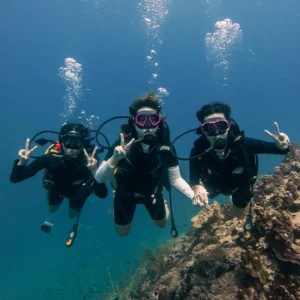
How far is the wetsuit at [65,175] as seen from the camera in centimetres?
772

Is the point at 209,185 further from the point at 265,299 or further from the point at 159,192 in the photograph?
the point at 265,299

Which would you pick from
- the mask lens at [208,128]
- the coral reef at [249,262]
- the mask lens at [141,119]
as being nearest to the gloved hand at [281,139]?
the mask lens at [208,128]

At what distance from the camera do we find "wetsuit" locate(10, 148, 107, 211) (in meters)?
7.72

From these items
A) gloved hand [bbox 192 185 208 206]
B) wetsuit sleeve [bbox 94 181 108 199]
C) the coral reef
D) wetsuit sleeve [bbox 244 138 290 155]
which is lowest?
the coral reef

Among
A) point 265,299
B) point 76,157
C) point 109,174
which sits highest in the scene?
point 76,157

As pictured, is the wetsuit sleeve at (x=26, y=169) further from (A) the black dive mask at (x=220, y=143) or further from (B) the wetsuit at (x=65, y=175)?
(A) the black dive mask at (x=220, y=143)

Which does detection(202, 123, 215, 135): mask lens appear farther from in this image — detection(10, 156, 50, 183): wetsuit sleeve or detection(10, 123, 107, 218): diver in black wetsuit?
detection(10, 156, 50, 183): wetsuit sleeve

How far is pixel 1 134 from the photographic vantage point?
113000mm

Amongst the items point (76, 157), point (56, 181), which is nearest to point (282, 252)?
point (76, 157)

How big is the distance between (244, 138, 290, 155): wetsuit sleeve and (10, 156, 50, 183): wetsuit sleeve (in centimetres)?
542

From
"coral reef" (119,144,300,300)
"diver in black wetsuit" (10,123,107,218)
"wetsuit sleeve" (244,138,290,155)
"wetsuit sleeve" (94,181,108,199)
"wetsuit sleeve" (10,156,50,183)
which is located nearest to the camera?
"coral reef" (119,144,300,300)

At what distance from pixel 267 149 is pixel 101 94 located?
109 metres

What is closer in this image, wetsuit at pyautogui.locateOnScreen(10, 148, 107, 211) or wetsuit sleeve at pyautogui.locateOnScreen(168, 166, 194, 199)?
wetsuit sleeve at pyautogui.locateOnScreen(168, 166, 194, 199)

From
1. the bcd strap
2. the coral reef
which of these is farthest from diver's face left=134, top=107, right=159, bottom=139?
the bcd strap
